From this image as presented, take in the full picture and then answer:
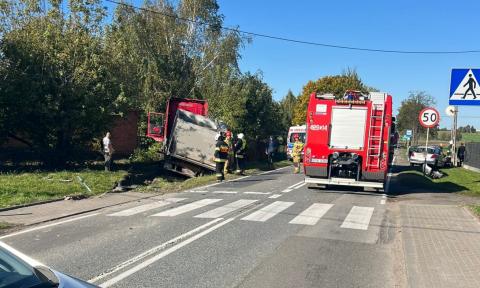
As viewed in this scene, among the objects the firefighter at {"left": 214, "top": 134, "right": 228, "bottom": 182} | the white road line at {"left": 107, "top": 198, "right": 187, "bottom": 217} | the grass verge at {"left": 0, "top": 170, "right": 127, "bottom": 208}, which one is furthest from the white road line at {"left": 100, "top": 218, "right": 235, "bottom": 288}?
the firefighter at {"left": 214, "top": 134, "right": 228, "bottom": 182}

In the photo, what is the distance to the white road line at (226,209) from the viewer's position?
10242mm

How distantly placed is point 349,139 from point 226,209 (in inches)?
231

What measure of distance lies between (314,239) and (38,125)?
1408 cm

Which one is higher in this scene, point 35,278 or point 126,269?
point 35,278

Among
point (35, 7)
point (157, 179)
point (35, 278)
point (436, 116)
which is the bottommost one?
point (157, 179)

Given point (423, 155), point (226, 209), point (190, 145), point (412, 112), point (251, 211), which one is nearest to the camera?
point (251, 211)

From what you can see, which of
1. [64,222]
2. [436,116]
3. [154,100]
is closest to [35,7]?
[154,100]

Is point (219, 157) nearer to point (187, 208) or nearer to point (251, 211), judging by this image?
point (187, 208)

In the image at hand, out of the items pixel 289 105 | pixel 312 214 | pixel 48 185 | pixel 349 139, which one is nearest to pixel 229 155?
pixel 349 139

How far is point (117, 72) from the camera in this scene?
70.5ft

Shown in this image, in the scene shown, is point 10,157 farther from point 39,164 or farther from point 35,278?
point 35,278

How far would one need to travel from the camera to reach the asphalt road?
19.4 ft

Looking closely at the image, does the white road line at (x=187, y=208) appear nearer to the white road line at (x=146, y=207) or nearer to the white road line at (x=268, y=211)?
the white road line at (x=146, y=207)

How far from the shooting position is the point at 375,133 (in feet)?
49.0
